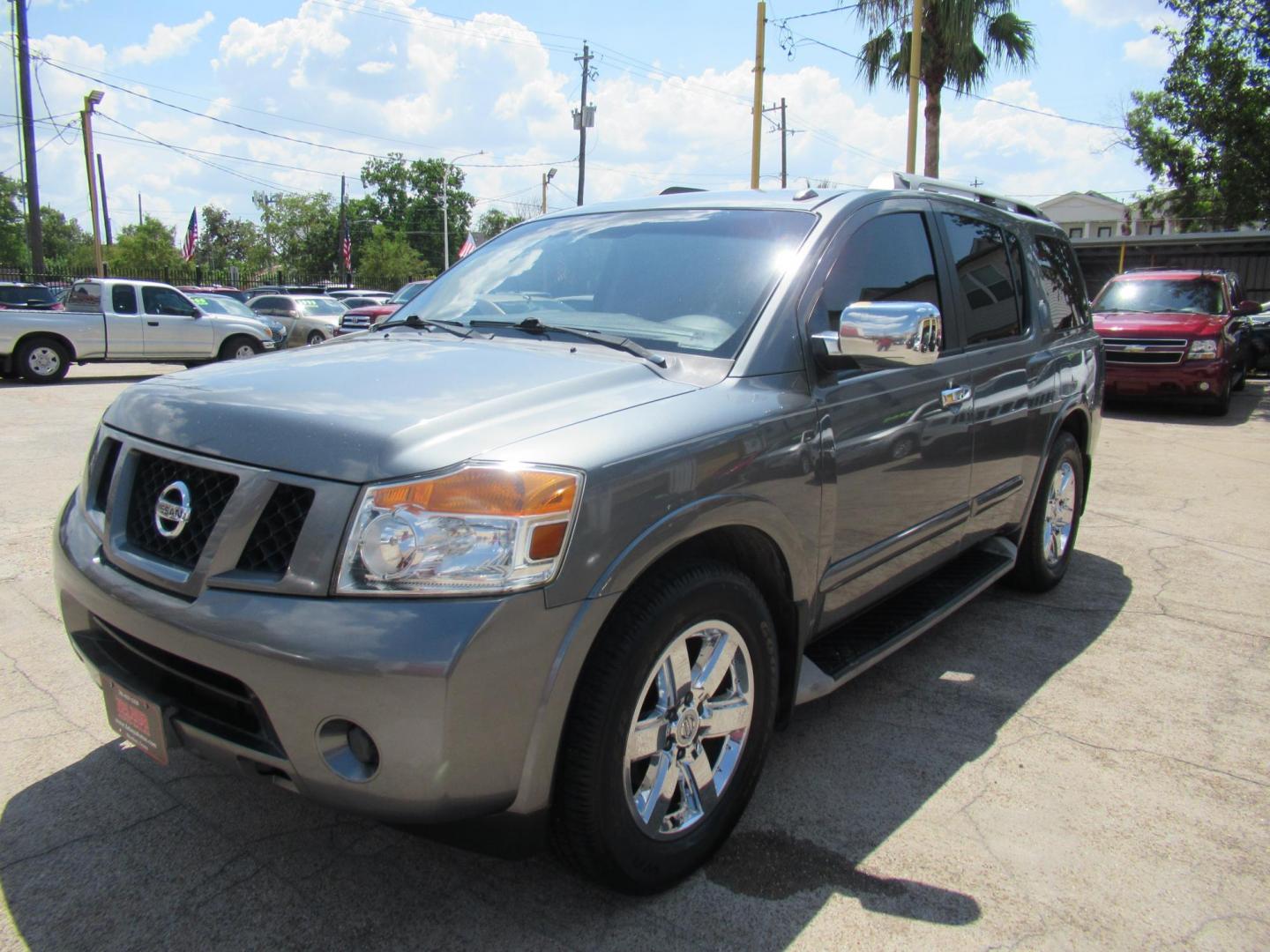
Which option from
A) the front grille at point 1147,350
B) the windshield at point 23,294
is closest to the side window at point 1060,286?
the front grille at point 1147,350

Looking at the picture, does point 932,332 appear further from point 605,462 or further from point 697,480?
point 605,462

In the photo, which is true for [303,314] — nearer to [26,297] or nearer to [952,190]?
[26,297]

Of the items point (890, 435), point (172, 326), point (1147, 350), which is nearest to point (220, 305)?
point (172, 326)

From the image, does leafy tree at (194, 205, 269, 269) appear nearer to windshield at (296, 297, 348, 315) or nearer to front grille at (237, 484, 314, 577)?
windshield at (296, 297, 348, 315)

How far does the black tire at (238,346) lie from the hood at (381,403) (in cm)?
1611

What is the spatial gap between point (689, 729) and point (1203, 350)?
1224cm

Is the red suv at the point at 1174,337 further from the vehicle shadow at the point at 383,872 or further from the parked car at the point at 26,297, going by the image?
the parked car at the point at 26,297

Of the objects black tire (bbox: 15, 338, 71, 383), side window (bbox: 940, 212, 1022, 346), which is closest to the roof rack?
side window (bbox: 940, 212, 1022, 346)

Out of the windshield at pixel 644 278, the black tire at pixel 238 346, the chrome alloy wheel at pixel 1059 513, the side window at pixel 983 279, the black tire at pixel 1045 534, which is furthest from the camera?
the black tire at pixel 238 346

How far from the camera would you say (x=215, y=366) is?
282 centimetres

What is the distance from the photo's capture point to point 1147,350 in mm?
12484

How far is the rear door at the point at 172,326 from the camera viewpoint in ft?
54.0

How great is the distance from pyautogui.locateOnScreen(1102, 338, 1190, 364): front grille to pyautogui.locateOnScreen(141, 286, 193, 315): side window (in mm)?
14653

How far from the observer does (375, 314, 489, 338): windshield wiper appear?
3.20 m
